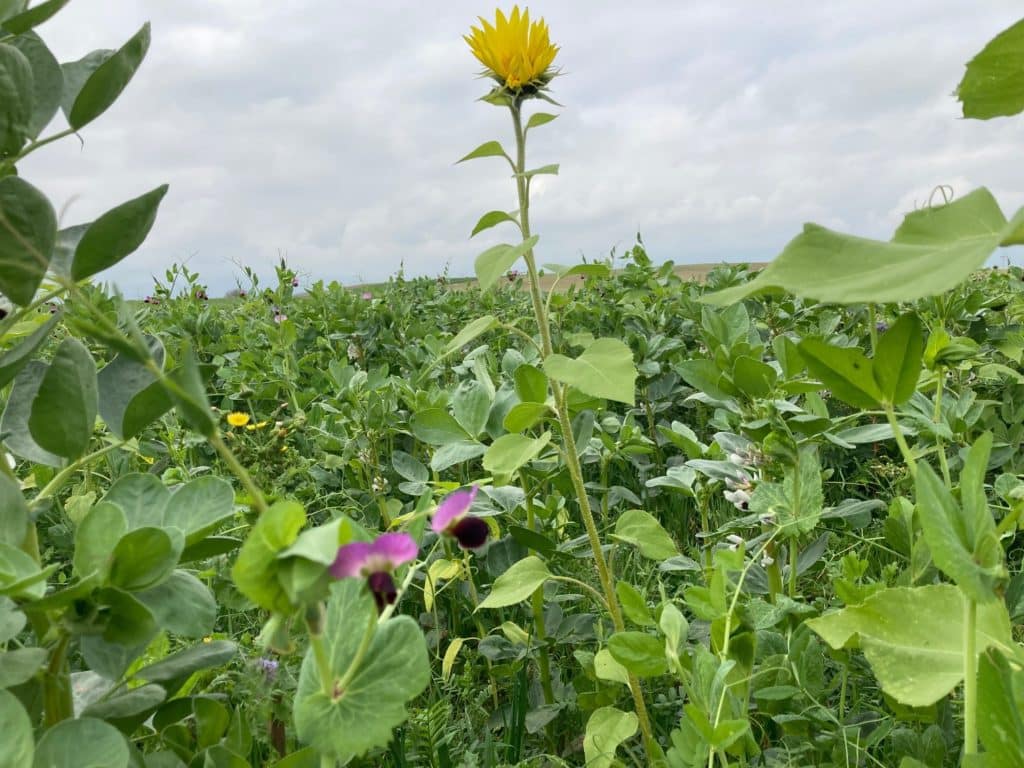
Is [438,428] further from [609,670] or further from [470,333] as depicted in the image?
[609,670]

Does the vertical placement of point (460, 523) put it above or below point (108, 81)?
below

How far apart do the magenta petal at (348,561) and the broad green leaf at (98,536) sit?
0.27m

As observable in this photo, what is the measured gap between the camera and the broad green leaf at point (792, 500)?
1.19 m

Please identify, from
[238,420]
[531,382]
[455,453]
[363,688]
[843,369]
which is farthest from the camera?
[238,420]

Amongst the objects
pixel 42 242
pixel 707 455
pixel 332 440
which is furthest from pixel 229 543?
pixel 332 440

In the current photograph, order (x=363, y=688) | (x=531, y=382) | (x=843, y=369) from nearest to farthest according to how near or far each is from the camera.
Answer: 1. (x=363, y=688)
2. (x=843, y=369)
3. (x=531, y=382)

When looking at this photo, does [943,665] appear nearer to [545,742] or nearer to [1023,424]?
[545,742]

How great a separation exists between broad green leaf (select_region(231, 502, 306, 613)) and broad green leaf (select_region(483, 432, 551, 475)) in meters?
0.64

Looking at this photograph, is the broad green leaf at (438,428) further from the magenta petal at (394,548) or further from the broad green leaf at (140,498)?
the magenta petal at (394,548)

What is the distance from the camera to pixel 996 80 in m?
0.66

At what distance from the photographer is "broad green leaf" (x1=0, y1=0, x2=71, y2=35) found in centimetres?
77

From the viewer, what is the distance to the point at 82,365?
0.79 metres

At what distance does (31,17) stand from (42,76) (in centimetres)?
7

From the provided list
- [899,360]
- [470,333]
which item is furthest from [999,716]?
[470,333]
